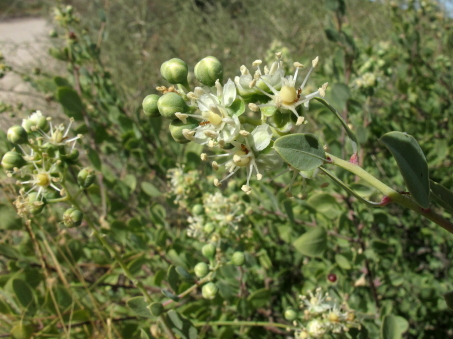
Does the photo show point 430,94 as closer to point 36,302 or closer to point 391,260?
point 391,260

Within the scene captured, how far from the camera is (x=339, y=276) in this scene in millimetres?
1954

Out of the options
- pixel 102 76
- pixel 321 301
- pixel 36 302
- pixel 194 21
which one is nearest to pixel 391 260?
pixel 321 301

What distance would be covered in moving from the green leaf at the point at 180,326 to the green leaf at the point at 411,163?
0.93m

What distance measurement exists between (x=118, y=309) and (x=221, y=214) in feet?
2.70

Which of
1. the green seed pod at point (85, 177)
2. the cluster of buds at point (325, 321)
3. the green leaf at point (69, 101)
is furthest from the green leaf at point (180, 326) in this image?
the green leaf at point (69, 101)

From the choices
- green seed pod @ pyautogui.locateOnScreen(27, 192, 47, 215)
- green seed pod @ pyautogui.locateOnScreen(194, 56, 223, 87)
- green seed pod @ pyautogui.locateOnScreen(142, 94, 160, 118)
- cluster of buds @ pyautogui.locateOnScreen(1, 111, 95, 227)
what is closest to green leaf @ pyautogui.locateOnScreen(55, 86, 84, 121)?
cluster of buds @ pyautogui.locateOnScreen(1, 111, 95, 227)

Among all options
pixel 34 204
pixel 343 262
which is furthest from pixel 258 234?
pixel 34 204

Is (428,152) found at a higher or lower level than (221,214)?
lower

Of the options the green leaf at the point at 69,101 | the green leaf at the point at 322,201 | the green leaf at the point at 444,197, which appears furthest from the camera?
the green leaf at the point at 69,101

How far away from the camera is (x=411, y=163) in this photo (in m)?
0.74

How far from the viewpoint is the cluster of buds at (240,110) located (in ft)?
2.81

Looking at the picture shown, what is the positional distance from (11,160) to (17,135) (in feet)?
0.27

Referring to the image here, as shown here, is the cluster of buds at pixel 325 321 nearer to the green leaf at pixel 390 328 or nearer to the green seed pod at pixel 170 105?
the green leaf at pixel 390 328

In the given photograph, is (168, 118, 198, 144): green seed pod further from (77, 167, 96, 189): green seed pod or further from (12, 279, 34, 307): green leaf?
(12, 279, 34, 307): green leaf
